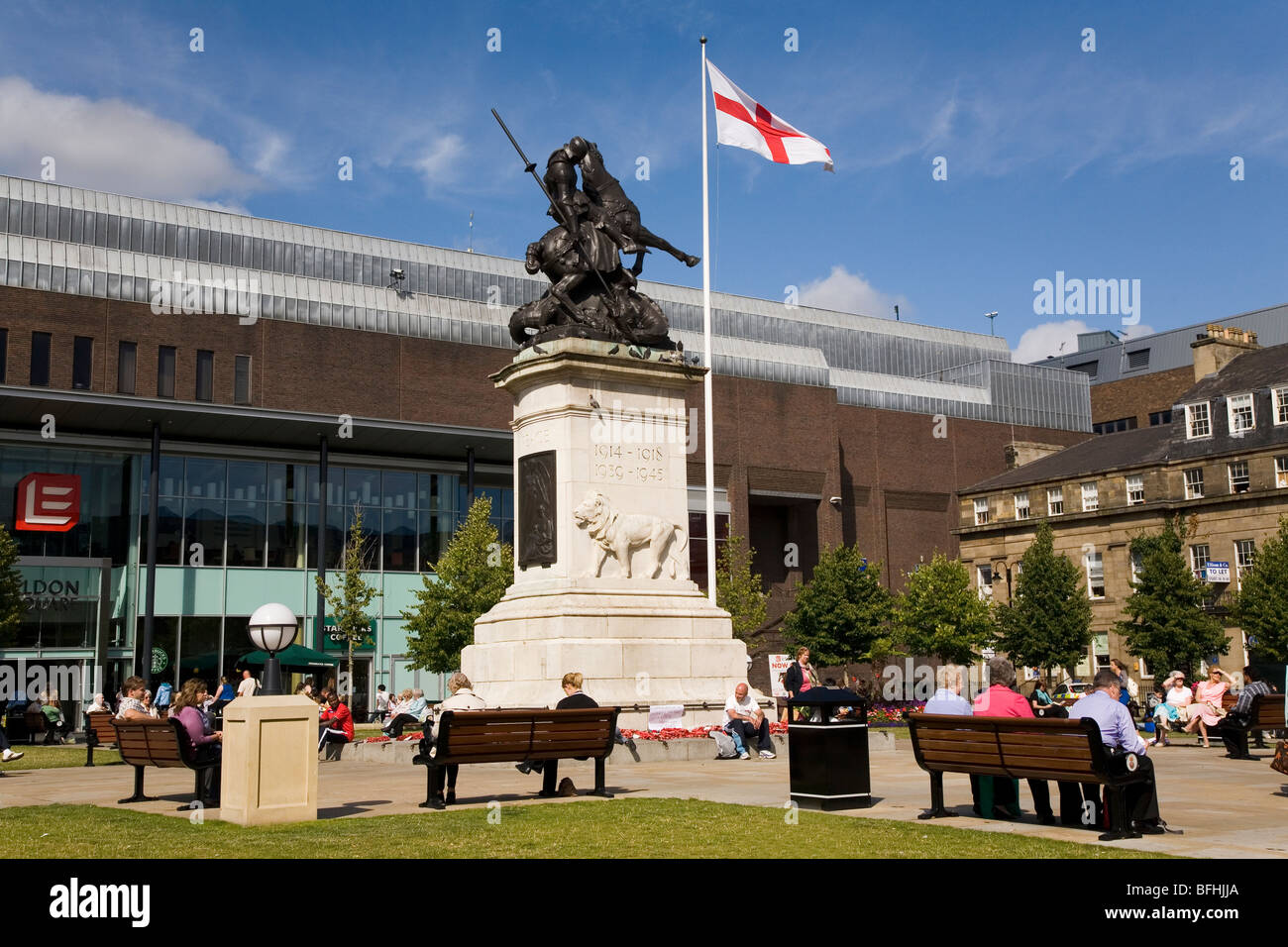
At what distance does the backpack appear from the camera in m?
20.0

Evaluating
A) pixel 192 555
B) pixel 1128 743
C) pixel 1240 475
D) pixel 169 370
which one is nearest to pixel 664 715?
pixel 1128 743

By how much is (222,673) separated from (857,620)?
27835 mm

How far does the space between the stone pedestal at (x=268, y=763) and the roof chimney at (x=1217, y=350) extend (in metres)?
67.9

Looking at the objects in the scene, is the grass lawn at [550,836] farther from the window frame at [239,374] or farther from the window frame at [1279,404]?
the window frame at [1279,404]

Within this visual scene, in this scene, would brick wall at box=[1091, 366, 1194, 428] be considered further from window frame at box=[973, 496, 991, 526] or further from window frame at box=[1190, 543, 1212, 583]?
window frame at box=[1190, 543, 1212, 583]

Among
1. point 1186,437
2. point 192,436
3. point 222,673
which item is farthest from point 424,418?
point 1186,437

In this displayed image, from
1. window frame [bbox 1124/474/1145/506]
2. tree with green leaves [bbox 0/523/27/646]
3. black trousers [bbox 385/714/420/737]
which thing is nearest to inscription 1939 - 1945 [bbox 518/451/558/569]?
black trousers [bbox 385/714/420/737]

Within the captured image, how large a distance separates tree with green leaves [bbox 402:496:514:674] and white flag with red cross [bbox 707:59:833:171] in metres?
20.7

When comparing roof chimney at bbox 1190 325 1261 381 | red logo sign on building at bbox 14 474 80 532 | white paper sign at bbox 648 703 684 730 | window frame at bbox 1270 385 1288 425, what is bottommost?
white paper sign at bbox 648 703 684 730

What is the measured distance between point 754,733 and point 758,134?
1722 cm

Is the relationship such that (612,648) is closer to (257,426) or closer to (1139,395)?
(257,426)

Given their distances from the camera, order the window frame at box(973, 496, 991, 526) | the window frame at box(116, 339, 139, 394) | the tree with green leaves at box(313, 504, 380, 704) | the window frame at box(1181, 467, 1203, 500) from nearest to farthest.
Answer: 1. the tree with green leaves at box(313, 504, 380, 704)
2. the window frame at box(116, 339, 139, 394)
3. the window frame at box(1181, 467, 1203, 500)
4. the window frame at box(973, 496, 991, 526)
